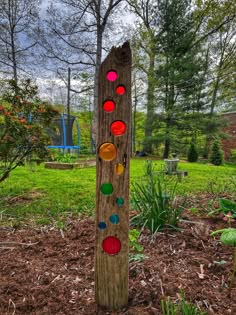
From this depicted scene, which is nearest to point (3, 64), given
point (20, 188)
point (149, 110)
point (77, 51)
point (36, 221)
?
point (77, 51)

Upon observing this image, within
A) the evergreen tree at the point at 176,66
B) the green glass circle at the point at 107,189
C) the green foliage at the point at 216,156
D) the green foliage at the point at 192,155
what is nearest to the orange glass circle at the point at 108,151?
the green glass circle at the point at 107,189

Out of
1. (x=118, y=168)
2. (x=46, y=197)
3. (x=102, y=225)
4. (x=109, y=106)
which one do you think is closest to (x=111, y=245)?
(x=102, y=225)

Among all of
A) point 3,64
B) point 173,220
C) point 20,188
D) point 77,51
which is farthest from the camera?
point 3,64

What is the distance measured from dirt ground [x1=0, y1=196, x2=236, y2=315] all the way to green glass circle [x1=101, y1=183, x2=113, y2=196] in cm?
53

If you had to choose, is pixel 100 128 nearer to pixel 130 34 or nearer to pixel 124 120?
pixel 124 120

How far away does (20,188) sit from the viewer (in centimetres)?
369

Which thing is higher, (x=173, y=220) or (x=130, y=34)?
(x=130, y=34)

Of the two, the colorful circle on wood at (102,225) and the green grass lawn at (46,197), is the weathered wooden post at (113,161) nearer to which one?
the colorful circle on wood at (102,225)

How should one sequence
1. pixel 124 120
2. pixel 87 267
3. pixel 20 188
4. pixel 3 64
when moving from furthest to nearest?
1. pixel 3 64
2. pixel 20 188
3. pixel 87 267
4. pixel 124 120

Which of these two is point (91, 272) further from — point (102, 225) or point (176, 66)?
point (176, 66)

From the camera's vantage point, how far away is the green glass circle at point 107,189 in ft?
3.35

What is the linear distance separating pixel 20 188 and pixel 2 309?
278 cm

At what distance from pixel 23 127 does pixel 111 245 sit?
2.09 metres

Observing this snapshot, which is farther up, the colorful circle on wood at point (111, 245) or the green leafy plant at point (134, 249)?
the colorful circle on wood at point (111, 245)
